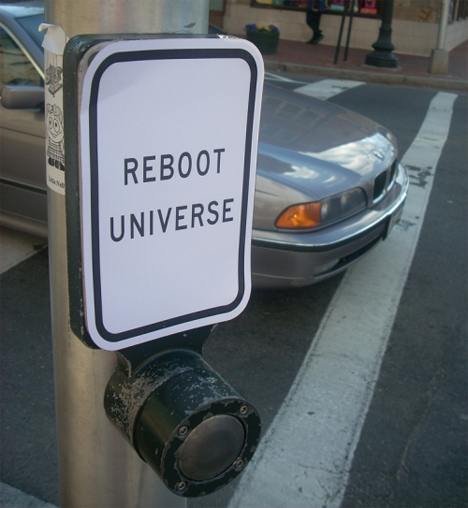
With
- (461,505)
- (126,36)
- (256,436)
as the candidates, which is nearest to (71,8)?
(126,36)

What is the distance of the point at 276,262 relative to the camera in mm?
3787

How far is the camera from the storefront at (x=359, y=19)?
17.5 meters

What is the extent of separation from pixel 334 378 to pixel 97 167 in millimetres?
2824

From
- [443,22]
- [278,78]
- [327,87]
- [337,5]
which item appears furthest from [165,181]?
[337,5]

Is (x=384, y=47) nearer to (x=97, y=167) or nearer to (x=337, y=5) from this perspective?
(x=337, y=5)

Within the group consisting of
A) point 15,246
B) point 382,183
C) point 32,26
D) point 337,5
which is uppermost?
point 32,26

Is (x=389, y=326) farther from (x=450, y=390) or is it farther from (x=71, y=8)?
(x=71, y=8)

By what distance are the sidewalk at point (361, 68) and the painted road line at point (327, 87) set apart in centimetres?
A: 69

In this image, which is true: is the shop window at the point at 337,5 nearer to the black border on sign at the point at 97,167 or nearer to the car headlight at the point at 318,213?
the car headlight at the point at 318,213

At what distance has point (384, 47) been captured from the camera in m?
15.1

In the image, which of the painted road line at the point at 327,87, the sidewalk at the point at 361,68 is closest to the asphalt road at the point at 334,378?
the painted road line at the point at 327,87

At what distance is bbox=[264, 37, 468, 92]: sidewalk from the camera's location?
46.0 ft

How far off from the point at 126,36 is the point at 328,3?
18989 millimetres

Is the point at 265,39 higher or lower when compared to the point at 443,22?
lower
